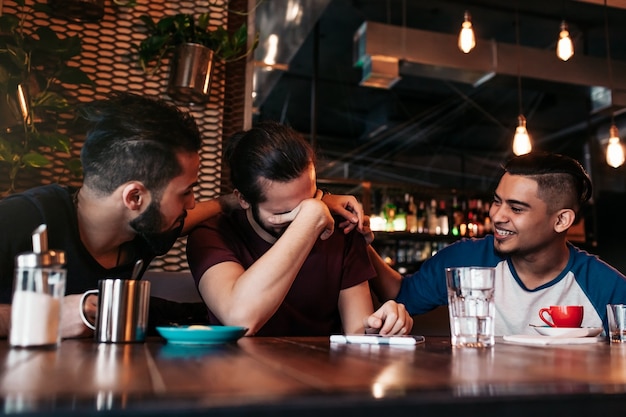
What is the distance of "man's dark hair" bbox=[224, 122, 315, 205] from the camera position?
1647mm

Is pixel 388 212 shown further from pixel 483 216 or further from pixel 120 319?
pixel 120 319

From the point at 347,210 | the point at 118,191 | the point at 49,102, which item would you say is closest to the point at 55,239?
the point at 118,191

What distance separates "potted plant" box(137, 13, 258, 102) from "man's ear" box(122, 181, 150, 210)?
4.06 feet

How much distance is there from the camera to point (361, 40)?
4102 mm

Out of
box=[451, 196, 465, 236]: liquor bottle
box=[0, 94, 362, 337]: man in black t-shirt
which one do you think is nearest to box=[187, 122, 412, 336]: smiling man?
box=[0, 94, 362, 337]: man in black t-shirt

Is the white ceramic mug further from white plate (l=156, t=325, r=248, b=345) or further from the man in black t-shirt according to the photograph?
the man in black t-shirt

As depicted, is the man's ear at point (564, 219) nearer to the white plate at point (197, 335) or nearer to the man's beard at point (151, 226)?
the man's beard at point (151, 226)

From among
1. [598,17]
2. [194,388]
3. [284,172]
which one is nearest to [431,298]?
[284,172]

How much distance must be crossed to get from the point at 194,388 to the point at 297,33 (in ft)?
13.1

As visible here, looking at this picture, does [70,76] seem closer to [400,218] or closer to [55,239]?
[55,239]

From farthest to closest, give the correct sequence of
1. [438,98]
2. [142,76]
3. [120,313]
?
[438,98]
[142,76]
[120,313]

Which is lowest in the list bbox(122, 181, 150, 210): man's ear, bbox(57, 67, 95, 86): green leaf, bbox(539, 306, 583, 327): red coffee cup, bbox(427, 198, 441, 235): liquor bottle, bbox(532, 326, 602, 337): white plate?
bbox(532, 326, 602, 337): white plate

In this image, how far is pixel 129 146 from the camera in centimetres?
153

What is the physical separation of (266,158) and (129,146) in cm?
37
